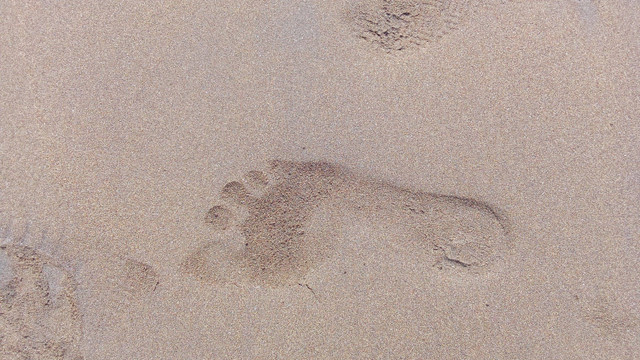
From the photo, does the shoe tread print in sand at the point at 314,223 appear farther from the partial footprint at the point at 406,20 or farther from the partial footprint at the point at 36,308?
the partial footprint at the point at 406,20

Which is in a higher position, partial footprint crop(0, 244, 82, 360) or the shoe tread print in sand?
the shoe tread print in sand

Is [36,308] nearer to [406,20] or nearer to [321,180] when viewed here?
[321,180]

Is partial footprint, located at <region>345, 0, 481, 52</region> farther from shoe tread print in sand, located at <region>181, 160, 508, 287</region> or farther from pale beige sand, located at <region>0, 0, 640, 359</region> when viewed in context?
shoe tread print in sand, located at <region>181, 160, 508, 287</region>

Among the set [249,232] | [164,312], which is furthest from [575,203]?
[164,312]

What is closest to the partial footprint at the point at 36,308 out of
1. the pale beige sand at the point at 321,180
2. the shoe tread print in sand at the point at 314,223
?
the pale beige sand at the point at 321,180

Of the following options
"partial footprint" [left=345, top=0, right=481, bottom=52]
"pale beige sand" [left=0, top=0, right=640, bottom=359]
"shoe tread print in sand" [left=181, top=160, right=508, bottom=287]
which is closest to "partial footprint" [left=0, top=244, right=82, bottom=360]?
"pale beige sand" [left=0, top=0, right=640, bottom=359]

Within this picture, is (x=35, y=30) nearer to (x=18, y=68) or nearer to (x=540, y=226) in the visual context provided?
(x=18, y=68)
